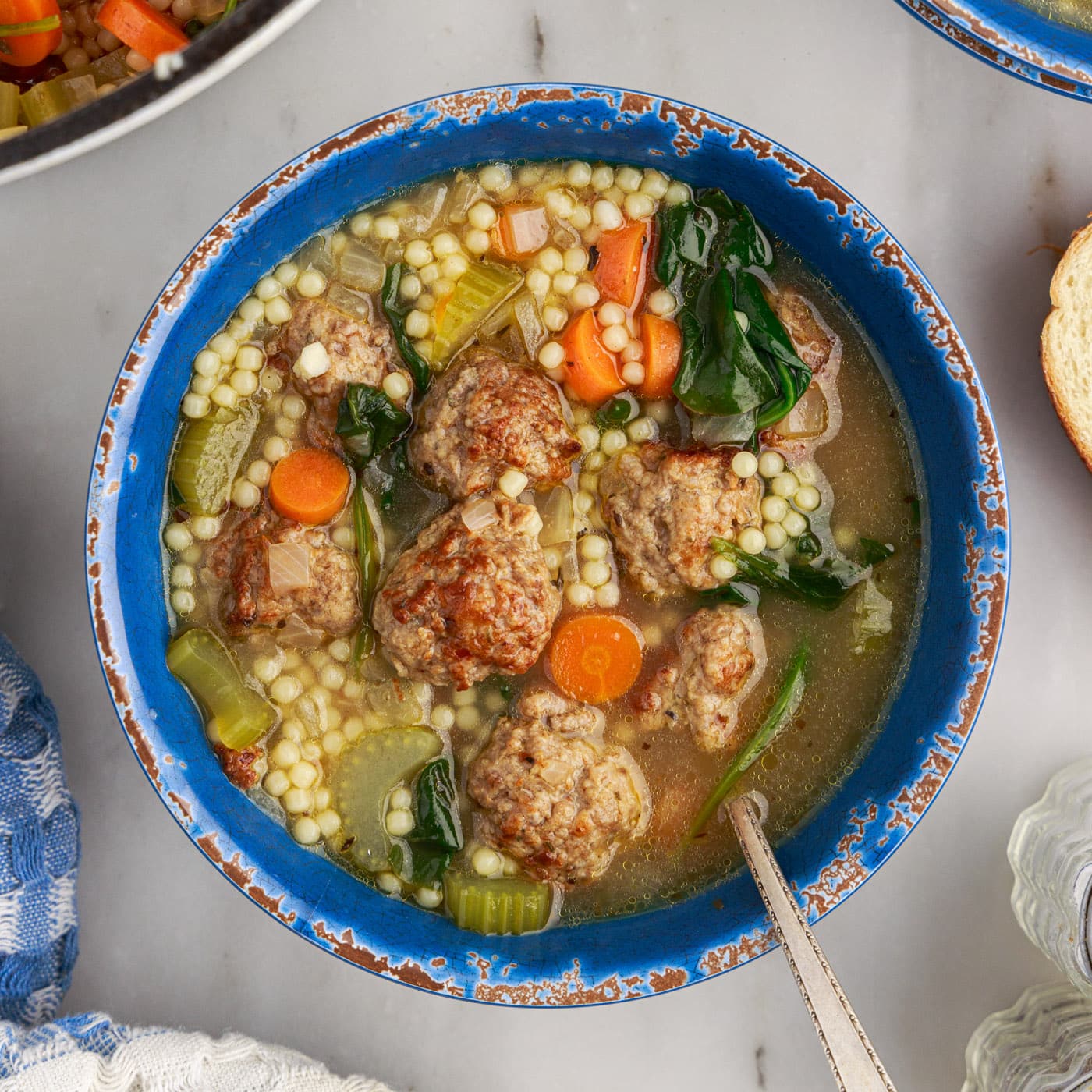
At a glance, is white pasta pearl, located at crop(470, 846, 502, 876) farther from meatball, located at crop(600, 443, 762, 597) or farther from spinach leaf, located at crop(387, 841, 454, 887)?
meatball, located at crop(600, 443, 762, 597)

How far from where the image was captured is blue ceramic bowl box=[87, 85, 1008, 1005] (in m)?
2.72

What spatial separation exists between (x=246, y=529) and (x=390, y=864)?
1.00 meters

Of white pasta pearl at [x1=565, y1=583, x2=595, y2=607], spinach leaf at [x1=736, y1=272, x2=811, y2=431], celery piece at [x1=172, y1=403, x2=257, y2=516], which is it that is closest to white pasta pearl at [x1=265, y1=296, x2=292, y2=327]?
celery piece at [x1=172, y1=403, x2=257, y2=516]

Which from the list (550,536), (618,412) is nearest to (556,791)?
(550,536)

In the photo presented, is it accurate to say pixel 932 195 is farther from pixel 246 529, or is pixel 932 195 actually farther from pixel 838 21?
pixel 246 529

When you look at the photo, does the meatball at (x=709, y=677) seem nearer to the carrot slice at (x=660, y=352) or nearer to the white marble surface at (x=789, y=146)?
the carrot slice at (x=660, y=352)

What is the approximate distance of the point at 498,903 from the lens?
2996 mm

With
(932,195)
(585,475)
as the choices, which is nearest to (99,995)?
(585,475)

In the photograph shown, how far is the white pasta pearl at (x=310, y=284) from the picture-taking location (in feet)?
9.96

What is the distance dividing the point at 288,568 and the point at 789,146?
75.6 inches

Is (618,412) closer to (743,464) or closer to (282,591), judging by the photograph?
(743,464)

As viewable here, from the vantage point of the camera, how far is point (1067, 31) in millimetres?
2986

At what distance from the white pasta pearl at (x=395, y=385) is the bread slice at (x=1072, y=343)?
5.99ft

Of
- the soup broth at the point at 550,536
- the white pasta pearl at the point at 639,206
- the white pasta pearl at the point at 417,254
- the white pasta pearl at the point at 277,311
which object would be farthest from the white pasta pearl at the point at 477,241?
the white pasta pearl at the point at 277,311
